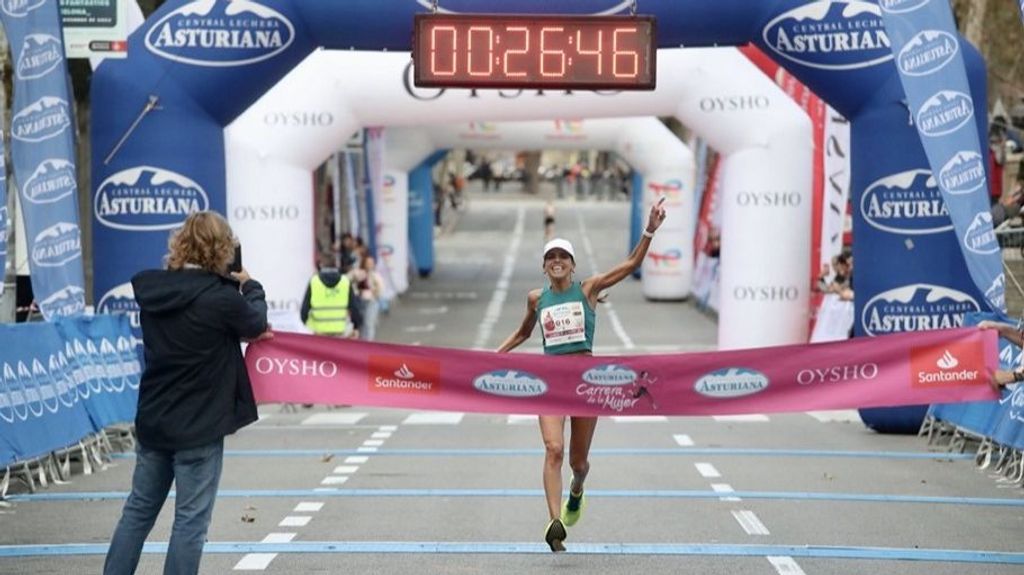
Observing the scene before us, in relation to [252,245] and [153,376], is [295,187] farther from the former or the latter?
[153,376]

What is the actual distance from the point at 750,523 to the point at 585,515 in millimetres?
1127

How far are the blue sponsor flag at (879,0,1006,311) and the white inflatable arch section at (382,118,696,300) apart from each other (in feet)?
82.5

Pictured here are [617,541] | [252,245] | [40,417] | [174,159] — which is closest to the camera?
[617,541]

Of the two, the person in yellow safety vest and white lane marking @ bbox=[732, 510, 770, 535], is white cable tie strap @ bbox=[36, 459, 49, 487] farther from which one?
the person in yellow safety vest

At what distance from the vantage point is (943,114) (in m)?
17.7

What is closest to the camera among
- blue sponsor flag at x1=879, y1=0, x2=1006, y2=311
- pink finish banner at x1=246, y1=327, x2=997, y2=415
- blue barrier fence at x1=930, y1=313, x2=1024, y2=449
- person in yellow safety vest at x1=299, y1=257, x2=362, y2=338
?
pink finish banner at x1=246, y1=327, x2=997, y2=415

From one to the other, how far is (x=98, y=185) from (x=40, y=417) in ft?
18.0

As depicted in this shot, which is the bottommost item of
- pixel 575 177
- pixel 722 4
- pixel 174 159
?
pixel 575 177

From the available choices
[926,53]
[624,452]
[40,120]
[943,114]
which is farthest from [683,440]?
[40,120]

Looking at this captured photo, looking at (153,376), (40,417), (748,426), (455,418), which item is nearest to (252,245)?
(455,418)

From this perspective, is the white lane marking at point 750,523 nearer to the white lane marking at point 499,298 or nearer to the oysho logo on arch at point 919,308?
→ the oysho logo on arch at point 919,308

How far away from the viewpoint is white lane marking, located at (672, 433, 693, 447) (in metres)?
19.0

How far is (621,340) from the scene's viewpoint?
37.2 metres

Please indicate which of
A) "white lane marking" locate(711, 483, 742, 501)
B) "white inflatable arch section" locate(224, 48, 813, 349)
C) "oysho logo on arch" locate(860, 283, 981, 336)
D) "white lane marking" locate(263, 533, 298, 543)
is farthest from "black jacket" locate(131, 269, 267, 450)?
"white inflatable arch section" locate(224, 48, 813, 349)
